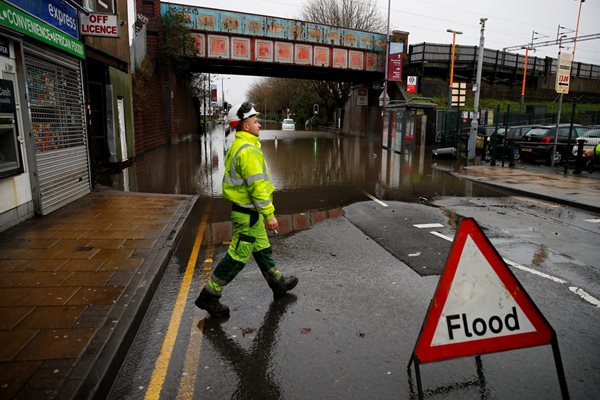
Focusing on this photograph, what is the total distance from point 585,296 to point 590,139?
1536 cm

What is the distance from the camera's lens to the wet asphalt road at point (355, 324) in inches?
127

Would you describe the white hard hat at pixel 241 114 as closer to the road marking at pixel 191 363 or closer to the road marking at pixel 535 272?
the road marking at pixel 191 363

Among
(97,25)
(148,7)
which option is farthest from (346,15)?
(97,25)

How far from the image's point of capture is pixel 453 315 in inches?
114

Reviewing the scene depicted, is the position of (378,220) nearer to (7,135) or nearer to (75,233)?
(75,233)

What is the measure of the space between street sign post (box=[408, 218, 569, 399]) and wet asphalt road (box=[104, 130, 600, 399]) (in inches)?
17.7

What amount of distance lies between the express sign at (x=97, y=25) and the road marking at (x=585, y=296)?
10.6 metres

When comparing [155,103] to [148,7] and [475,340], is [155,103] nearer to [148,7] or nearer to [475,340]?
[148,7]

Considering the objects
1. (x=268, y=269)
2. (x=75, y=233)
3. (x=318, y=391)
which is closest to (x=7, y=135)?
(x=75, y=233)

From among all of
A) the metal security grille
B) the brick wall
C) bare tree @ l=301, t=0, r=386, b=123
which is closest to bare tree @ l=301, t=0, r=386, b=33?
bare tree @ l=301, t=0, r=386, b=123

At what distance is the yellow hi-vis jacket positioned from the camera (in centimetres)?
409

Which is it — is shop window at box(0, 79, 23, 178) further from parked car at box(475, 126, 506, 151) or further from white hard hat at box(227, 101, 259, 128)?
parked car at box(475, 126, 506, 151)

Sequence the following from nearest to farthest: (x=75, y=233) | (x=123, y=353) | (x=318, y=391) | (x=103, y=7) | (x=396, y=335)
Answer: (x=318, y=391) < (x=123, y=353) < (x=396, y=335) < (x=75, y=233) < (x=103, y=7)

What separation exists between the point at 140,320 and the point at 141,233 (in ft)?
9.13
